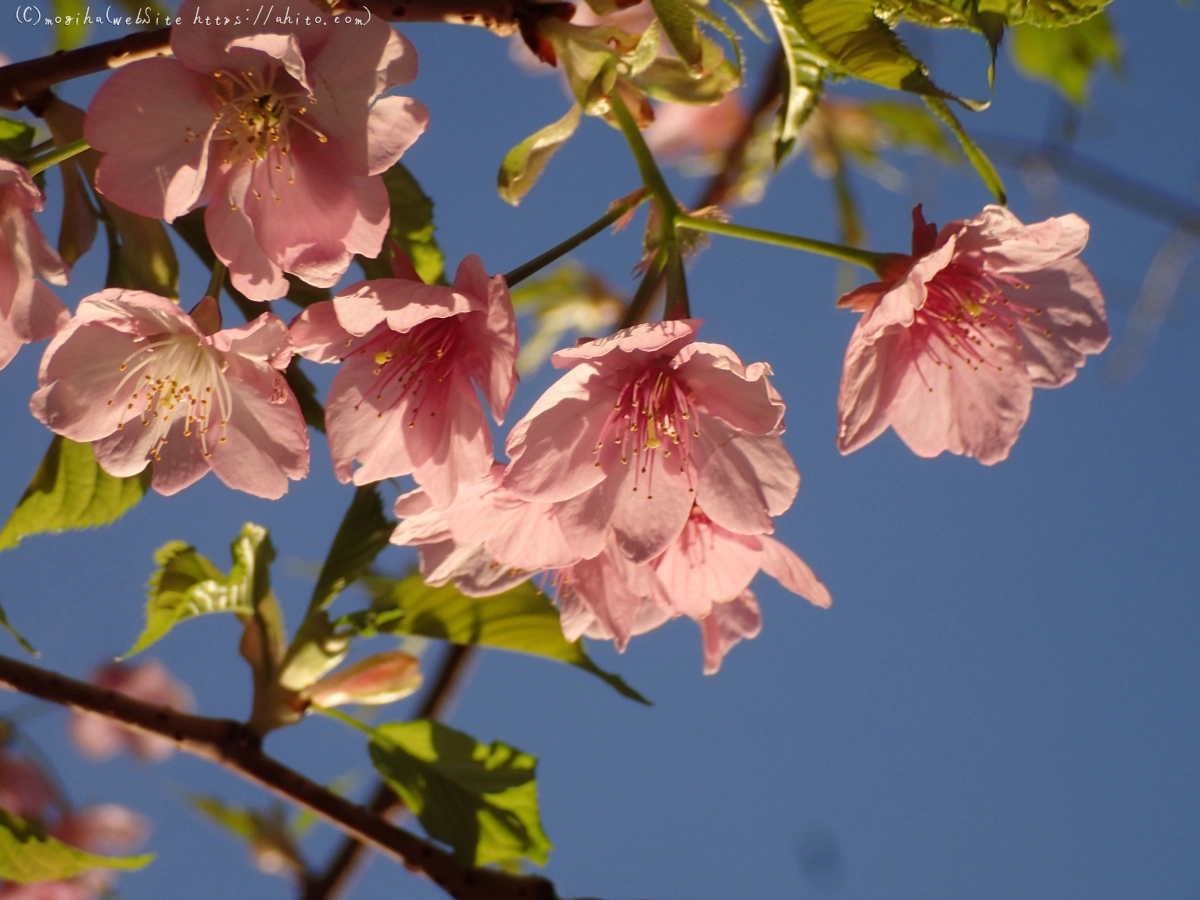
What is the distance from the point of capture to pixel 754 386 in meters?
0.75

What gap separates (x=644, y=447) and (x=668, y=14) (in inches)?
13.4

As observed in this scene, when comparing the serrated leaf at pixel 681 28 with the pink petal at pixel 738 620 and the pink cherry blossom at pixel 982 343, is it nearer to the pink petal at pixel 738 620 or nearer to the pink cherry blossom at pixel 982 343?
the pink cherry blossom at pixel 982 343

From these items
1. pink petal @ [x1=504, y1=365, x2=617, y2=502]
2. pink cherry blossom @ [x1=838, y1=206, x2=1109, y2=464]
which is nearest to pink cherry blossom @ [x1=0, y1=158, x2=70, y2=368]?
pink petal @ [x1=504, y1=365, x2=617, y2=502]

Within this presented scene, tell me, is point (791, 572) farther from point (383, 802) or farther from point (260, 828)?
point (260, 828)

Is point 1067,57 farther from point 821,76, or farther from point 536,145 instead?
point 536,145

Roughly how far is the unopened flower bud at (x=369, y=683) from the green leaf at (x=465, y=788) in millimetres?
32

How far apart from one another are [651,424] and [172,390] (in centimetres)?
42

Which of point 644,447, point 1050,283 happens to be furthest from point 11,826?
point 1050,283

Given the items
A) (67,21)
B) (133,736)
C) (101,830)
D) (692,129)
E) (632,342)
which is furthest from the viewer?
(133,736)

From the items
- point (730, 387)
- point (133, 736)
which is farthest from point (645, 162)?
point (133, 736)

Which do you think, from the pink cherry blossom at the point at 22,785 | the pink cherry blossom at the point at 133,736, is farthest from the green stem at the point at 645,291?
the pink cherry blossom at the point at 133,736

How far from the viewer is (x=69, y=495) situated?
0.93 m

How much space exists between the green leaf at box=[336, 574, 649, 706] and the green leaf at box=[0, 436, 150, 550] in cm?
23

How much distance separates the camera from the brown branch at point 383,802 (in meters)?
1.21
